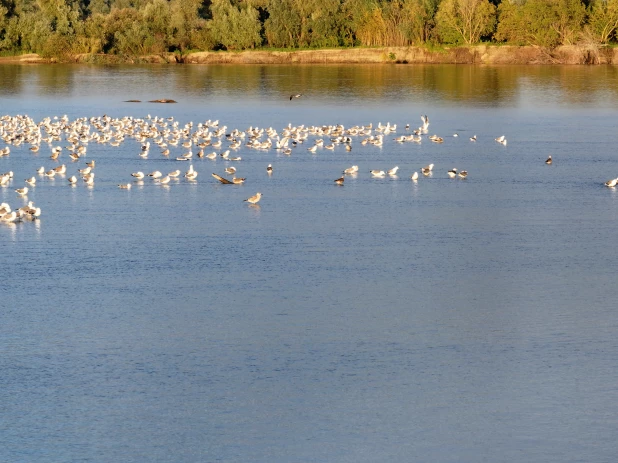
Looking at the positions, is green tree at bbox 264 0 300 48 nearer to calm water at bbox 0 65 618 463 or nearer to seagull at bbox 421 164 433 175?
calm water at bbox 0 65 618 463

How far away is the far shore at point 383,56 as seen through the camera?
87.5 m

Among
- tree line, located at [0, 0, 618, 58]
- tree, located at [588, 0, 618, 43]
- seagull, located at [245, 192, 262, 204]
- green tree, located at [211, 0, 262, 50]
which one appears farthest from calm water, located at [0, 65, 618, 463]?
green tree, located at [211, 0, 262, 50]

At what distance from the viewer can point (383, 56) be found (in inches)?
3661

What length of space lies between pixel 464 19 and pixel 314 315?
3078 inches

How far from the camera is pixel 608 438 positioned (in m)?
11.4

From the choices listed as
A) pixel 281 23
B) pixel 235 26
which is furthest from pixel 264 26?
pixel 235 26

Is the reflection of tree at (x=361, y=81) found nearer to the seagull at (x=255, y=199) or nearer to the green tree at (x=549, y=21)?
the green tree at (x=549, y=21)

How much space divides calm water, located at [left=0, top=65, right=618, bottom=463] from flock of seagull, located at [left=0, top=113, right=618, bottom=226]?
1.81ft

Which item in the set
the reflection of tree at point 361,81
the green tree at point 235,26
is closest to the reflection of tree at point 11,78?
the reflection of tree at point 361,81

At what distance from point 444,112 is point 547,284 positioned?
30763 millimetres

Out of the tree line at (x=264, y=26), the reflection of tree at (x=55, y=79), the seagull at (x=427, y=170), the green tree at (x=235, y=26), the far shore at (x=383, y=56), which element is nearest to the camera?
the seagull at (x=427, y=170)

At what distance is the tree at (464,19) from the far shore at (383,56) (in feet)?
4.70

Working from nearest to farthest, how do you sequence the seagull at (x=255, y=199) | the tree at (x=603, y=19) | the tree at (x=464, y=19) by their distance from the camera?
1. the seagull at (x=255, y=199)
2. the tree at (x=603, y=19)
3. the tree at (x=464, y=19)

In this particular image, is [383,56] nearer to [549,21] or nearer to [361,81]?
[549,21]
